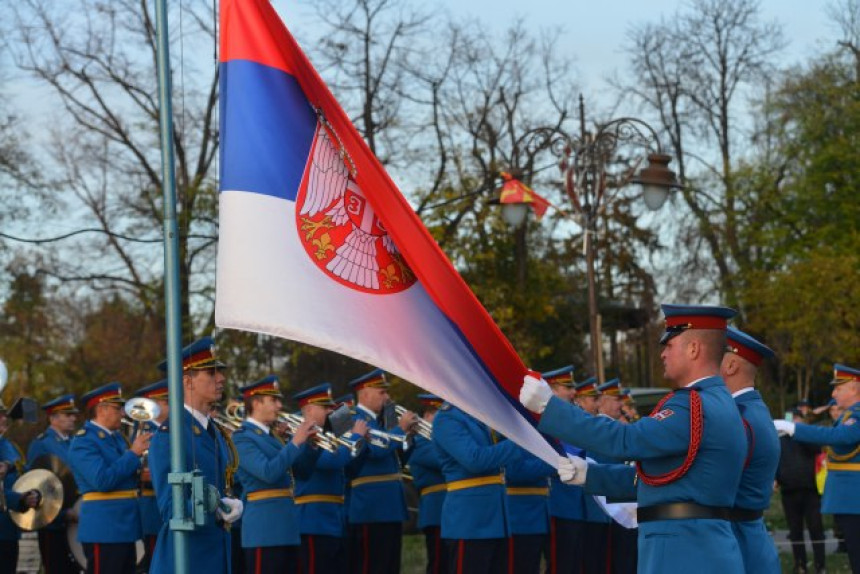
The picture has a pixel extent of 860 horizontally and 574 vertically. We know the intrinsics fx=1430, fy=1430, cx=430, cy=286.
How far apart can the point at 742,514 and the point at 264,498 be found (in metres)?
4.53

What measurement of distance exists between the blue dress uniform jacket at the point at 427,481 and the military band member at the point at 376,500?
41 centimetres

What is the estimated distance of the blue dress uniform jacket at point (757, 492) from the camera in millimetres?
6285

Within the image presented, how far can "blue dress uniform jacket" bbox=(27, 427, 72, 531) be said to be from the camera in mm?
12430

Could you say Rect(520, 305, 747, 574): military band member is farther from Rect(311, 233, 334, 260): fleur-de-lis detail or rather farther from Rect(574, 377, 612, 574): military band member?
Rect(574, 377, 612, 574): military band member

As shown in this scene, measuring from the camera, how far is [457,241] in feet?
101

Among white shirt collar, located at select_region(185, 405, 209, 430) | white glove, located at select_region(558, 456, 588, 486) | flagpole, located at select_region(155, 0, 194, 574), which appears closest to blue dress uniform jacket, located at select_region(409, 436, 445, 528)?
white shirt collar, located at select_region(185, 405, 209, 430)

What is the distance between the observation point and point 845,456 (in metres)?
12.0

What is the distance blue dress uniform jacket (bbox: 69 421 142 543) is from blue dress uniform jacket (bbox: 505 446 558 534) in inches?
111

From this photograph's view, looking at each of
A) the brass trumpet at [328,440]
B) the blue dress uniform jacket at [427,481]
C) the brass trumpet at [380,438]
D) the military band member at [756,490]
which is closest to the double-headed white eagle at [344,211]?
the military band member at [756,490]

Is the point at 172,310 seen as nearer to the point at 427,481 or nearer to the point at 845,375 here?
the point at 427,481

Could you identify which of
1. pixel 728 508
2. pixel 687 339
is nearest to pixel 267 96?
pixel 687 339

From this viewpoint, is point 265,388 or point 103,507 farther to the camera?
point 103,507

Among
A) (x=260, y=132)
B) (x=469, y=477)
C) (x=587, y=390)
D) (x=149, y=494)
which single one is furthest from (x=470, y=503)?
(x=260, y=132)

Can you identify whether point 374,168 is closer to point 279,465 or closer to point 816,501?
point 279,465
